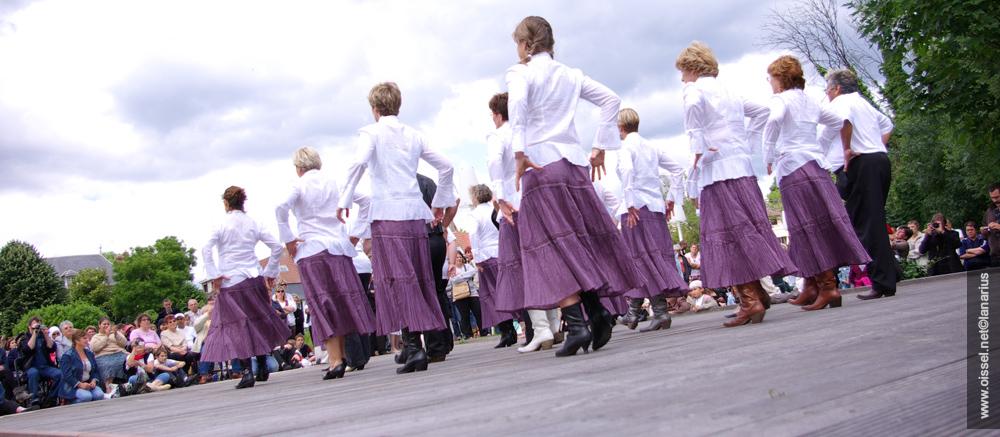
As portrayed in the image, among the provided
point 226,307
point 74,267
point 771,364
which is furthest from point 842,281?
point 74,267

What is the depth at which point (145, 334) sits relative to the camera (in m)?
17.4

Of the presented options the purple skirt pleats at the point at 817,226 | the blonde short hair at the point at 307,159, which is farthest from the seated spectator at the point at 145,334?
the purple skirt pleats at the point at 817,226

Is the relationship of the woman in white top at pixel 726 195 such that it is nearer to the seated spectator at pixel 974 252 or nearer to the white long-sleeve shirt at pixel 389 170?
the white long-sleeve shirt at pixel 389 170

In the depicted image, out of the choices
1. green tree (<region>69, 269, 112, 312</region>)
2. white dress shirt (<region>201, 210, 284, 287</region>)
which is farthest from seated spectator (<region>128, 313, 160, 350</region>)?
green tree (<region>69, 269, 112, 312</region>)

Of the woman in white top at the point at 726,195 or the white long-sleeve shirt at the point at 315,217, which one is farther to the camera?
the white long-sleeve shirt at the point at 315,217

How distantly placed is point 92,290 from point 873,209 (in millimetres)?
105627

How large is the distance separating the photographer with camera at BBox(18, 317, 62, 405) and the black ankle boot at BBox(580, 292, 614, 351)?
457 inches

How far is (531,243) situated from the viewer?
20.7 ft

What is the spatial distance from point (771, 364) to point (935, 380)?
896mm

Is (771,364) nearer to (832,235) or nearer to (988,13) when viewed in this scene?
(832,235)

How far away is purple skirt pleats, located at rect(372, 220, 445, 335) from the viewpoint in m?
7.51

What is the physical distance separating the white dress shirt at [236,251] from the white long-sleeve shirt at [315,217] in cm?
98

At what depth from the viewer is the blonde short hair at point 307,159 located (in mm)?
9180

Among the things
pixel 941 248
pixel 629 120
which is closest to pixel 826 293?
pixel 629 120
